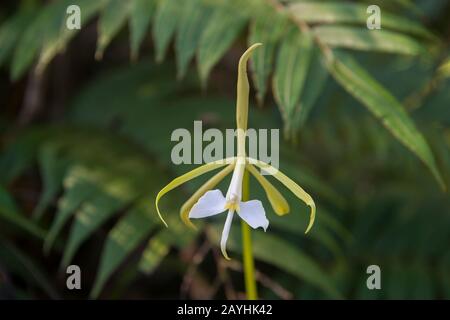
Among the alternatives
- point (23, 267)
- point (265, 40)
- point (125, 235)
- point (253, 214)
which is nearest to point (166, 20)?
point (265, 40)

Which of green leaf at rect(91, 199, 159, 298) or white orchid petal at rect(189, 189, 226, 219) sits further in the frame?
green leaf at rect(91, 199, 159, 298)

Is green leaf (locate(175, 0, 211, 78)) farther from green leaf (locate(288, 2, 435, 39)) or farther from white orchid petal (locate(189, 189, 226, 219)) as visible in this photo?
white orchid petal (locate(189, 189, 226, 219))

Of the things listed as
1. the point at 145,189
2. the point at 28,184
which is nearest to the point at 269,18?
the point at 145,189

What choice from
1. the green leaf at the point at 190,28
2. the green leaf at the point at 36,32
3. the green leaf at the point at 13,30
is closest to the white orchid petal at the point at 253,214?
the green leaf at the point at 190,28

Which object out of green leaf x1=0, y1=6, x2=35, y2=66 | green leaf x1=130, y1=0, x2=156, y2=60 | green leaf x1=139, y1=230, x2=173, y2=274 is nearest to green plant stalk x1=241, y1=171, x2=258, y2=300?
green leaf x1=139, y1=230, x2=173, y2=274

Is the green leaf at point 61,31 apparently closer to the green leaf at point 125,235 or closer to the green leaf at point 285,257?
the green leaf at point 125,235

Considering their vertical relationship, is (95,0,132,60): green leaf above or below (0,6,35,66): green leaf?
below

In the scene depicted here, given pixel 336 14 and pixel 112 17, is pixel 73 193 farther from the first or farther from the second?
pixel 336 14
